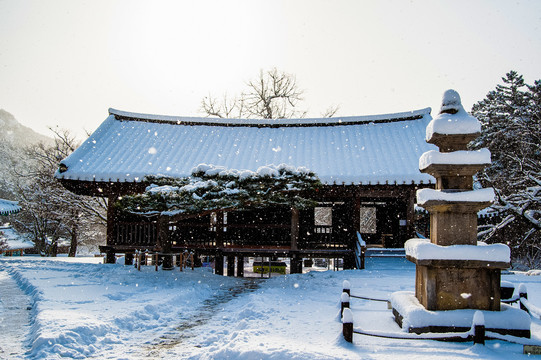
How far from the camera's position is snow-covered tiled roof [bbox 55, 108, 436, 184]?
51.4 feet

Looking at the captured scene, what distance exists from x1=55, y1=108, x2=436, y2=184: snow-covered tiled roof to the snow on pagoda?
26.3 feet

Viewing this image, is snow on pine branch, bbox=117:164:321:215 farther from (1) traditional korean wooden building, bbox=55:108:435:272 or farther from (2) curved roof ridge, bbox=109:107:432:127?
(2) curved roof ridge, bbox=109:107:432:127

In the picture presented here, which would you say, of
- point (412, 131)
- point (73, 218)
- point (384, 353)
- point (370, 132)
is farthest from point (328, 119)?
point (73, 218)

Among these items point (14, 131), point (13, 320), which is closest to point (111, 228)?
point (13, 320)

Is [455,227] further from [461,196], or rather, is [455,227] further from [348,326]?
[348,326]

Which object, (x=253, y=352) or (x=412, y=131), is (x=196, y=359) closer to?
(x=253, y=352)

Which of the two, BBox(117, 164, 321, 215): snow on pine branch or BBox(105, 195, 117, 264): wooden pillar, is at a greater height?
BBox(117, 164, 321, 215): snow on pine branch

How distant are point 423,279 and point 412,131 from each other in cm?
1376

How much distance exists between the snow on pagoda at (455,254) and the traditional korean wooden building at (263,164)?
7.77 metres

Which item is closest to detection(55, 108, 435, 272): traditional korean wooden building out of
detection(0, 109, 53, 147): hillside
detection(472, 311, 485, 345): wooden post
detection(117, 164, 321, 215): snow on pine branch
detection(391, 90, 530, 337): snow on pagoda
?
detection(117, 164, 321, 215): snow on pine branch

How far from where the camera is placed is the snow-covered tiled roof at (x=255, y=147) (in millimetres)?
15664

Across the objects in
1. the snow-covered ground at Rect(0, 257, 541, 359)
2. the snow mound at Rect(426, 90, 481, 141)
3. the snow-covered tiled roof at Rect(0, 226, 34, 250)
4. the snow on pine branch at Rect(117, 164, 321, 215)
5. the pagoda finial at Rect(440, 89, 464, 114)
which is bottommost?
the snow-covered tiled roof at Rect(0, 226, 34, 250)

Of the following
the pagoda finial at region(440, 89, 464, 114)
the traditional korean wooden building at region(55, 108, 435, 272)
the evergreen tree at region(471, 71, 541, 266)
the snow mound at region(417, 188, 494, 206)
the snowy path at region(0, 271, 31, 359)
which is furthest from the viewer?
the evergreen tree at region(471, 71, 541, 266)

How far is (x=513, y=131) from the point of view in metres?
29.1
